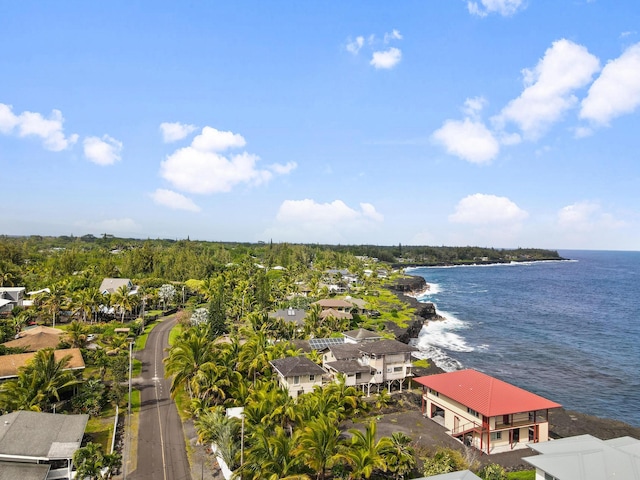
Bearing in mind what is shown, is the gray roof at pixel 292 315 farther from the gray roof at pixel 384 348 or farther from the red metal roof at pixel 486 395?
the red metal roof at pixel 486 395

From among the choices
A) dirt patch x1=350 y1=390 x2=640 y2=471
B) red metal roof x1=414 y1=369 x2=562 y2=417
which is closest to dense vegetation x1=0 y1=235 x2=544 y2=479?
dirt patch x1=350 y1=390 x2=640 y2=471

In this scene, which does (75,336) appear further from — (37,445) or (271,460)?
(271,460)

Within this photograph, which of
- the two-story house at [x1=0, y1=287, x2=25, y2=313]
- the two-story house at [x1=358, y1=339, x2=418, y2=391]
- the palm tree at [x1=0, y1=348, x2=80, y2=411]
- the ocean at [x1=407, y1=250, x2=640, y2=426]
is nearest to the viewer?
the palm tree at [x1=0, y1=348, x2=80, y2=411]

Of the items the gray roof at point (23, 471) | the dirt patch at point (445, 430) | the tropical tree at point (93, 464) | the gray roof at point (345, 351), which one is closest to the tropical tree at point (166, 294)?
the gray roof at point (345, 351)

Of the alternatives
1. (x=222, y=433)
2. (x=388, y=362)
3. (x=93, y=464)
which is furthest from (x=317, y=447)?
(x=388, y=362)

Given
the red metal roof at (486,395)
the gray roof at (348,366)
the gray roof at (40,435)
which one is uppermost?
the red metal roof at (486,395)

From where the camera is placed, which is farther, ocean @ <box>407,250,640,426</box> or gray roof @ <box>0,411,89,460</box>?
ocean @ <box>407,250,640,426</box>

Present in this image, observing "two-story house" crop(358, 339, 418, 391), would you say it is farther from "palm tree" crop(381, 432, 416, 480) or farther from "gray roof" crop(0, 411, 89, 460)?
"gray roof" crop(0, 411, 89, 460)
